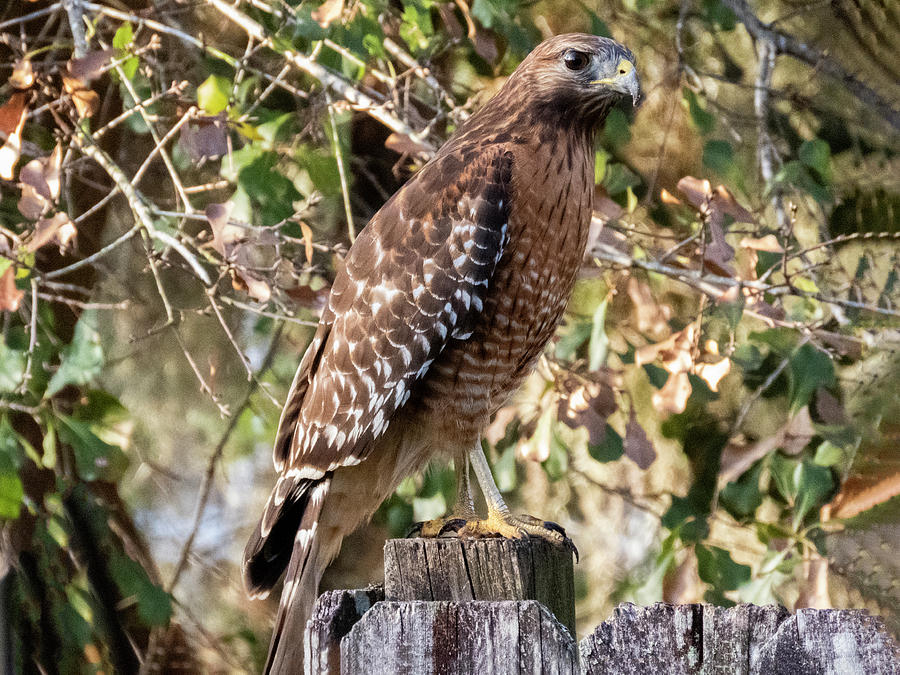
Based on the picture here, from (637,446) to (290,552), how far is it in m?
1.17

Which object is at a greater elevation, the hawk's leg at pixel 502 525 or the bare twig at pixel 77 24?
the bare twig at pixel 77 24

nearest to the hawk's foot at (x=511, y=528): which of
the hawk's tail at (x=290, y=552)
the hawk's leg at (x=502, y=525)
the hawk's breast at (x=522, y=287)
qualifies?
the hawk's leg at (x=502, y=525)

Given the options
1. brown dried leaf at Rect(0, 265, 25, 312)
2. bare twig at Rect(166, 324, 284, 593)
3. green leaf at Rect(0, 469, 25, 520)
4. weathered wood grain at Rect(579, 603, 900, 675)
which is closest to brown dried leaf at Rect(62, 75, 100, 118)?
brown dried leaf at Rect(0, 265, 25, 312)

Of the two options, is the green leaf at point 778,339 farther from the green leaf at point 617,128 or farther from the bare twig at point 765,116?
the green leaf at point 617,128

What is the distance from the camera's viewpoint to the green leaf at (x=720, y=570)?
3113 millimetres

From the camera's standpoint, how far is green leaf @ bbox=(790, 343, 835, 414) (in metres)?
3.06

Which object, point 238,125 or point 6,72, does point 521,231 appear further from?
point 6,72

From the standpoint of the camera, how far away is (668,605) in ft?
3.73

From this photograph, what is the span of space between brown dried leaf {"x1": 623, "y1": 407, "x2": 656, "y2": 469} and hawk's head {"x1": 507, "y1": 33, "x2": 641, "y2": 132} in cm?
104

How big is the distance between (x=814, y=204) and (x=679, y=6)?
1.00 metres

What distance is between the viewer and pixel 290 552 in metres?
2.32

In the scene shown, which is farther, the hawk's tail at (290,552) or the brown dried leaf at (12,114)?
the brown dried leaf at (12,114)

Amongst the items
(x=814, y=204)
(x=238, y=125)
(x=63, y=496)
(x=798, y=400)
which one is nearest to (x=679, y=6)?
(x=814, y=204)

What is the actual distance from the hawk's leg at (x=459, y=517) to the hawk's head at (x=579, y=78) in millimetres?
881
